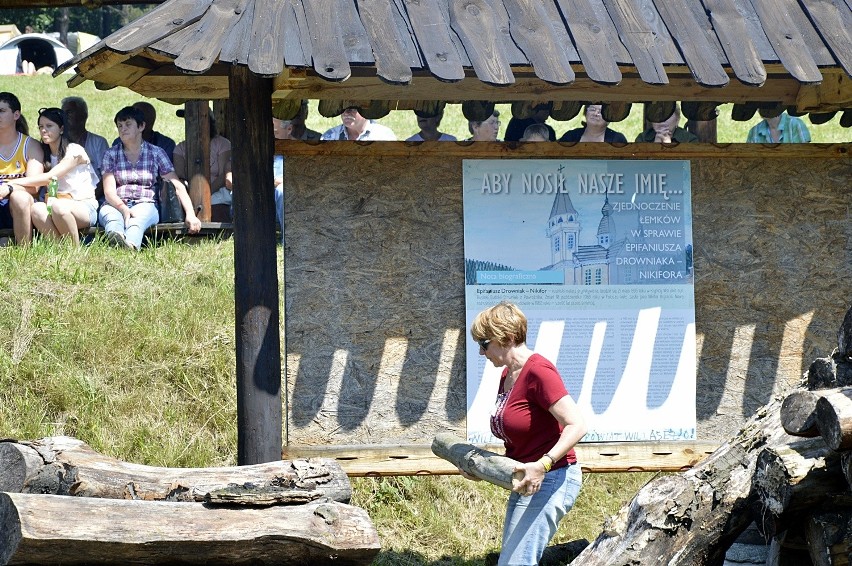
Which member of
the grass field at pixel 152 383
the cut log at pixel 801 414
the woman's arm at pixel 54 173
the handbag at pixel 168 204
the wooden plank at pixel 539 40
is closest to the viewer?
the cut log at pixel 801 414

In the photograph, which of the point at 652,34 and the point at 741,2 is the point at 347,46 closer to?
the point at 652,34

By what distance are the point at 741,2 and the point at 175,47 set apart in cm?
305

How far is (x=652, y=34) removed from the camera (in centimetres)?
578

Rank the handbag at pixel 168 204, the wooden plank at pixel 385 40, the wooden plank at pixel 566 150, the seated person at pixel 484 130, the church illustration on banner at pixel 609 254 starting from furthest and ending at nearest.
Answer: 1. the seated person at pixel 484 130
2. the handbag at pixel 168 204
3. the church illustration on banner at pixel 609 254
4. the wooden plank at pixel 566 150
5. the wooden plank at pixel 385 40

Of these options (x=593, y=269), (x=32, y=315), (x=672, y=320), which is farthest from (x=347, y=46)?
(x=32, y=315)

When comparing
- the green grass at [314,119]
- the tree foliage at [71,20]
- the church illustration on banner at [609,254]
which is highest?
the tree foliage at [71,20]

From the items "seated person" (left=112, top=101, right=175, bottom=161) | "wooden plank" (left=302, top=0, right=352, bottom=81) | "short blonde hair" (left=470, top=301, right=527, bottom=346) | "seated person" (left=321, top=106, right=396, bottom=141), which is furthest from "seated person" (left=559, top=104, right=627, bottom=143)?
"short blonde hair" (left=470, top=301, right=527, bottom=346)

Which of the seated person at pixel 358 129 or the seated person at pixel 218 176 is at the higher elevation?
the seated person at pixel 358 129

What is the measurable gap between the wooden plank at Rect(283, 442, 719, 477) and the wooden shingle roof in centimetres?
200

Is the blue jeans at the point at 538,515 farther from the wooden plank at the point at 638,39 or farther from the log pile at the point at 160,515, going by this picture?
the wooden plank at the point at 638,39

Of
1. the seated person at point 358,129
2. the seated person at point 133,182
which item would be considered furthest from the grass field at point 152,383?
the seated person at point 358,129

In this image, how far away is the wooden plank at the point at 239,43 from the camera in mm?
5227

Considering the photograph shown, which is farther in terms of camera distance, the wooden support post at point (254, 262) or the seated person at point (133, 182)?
the seated person at point (133, 182)

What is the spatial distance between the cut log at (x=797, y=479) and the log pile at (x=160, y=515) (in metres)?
1.76
